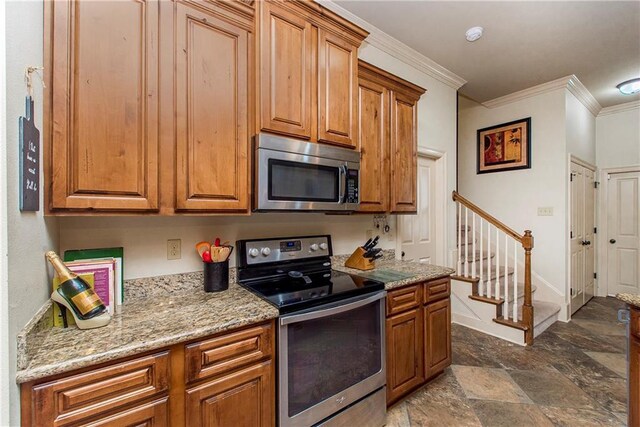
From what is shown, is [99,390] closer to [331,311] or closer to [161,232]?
[161,232]

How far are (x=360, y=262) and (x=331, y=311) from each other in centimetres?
82

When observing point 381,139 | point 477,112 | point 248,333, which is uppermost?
point 477,112

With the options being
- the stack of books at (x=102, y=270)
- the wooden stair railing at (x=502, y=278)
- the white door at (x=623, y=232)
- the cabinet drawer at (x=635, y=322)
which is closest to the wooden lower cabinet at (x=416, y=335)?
the cabinet drawer at (x=635, y=322)

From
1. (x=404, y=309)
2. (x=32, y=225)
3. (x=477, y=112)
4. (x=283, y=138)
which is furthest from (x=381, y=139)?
(x=477, y=112)

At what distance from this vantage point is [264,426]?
1268 millimetres

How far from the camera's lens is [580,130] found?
12.9ft

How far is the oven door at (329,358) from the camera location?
133cm

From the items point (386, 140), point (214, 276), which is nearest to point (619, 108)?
point (386, 140)

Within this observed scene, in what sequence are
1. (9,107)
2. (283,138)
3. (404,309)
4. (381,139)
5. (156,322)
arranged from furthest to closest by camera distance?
(381,139), (404,309), (283,138), (156,322), (9,107)

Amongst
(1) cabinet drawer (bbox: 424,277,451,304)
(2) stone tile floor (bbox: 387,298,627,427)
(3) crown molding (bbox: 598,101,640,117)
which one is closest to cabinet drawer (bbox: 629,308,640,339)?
(2) stone tile floor (bbox: 387,298,627,427)

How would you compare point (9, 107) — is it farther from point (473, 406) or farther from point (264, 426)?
point (473, 406)

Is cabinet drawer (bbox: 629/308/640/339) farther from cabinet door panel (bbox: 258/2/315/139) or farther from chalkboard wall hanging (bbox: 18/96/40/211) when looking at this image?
chalkboard wall hanging (bbox: 18/96/40/211)

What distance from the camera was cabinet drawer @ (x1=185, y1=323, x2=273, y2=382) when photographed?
43.5 inches

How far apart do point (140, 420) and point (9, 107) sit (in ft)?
3.61
